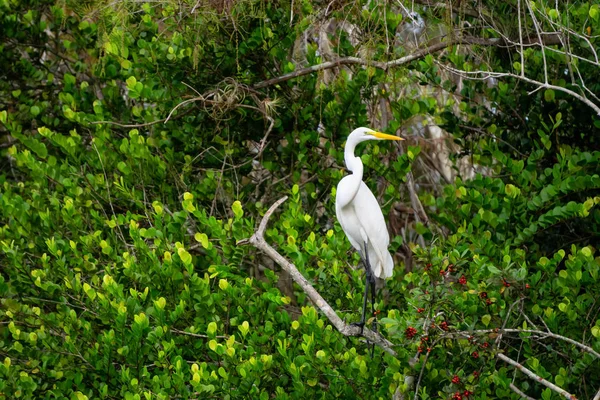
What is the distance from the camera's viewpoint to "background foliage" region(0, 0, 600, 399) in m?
3.96

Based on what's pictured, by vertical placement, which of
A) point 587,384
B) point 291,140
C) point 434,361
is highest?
point 291,140

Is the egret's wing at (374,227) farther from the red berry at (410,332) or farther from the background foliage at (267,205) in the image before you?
the red berry at (410,332)

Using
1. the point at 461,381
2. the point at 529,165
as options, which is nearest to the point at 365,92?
the point at 529,165

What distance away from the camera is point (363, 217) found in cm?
424

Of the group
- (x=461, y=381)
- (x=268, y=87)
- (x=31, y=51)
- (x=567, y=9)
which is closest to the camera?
(x=461, y=381)

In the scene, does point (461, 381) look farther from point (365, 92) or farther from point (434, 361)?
point (365, 92)

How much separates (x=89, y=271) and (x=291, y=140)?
118 cm

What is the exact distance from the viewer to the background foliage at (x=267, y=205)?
396 centimetres

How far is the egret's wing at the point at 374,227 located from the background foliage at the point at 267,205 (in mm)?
150

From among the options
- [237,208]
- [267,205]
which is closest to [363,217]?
[237,208]

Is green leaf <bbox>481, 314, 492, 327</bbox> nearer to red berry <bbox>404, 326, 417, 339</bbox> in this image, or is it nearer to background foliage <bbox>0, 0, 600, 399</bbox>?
background foliage <bbox>0, 0, 600, 399</bbox>

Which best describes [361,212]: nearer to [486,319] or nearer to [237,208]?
[237,208]

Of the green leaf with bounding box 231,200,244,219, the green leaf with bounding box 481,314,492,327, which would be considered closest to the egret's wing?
the green leaf with bounding box 231,200,244,219

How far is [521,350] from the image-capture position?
4156mm
